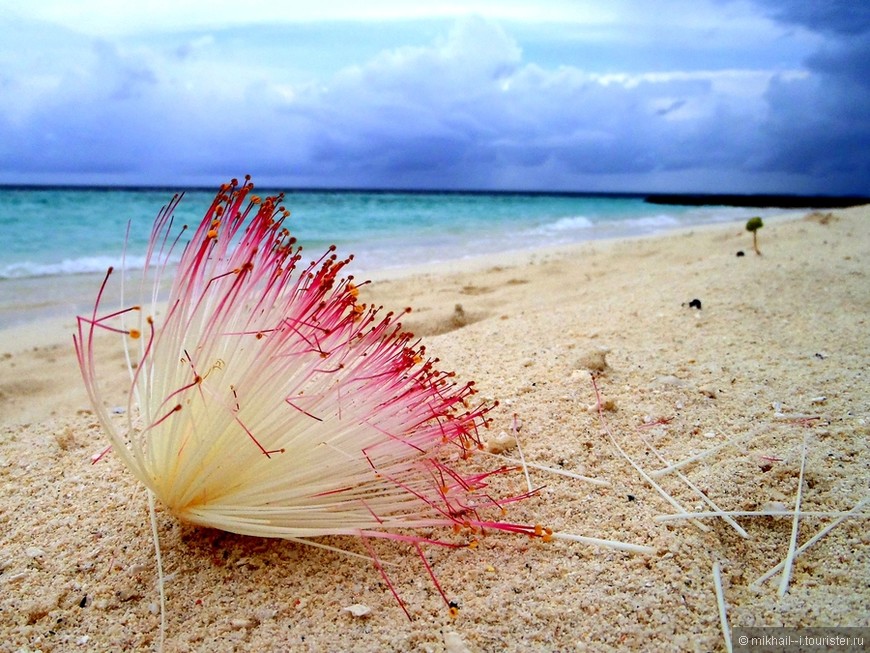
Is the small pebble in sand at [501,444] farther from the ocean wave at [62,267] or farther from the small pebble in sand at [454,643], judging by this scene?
the ocean wave at [62,267]

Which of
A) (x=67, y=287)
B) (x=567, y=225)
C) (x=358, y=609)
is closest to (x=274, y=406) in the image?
(x=358, y=609)

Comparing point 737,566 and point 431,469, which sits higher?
point 431,469

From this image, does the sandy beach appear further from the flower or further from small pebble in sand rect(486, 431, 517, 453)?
the flower

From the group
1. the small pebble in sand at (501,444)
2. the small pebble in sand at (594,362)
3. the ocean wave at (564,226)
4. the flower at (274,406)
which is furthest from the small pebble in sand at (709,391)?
the ocean wave at (564,226)

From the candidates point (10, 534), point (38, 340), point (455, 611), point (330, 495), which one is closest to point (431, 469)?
point (330, 495)

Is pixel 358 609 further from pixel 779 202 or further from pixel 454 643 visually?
pixel 779 202

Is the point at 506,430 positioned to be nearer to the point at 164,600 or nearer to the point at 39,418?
the point at 164,600
